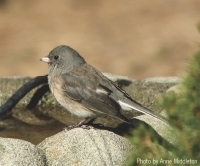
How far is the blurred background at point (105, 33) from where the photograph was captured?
10438 millimetres

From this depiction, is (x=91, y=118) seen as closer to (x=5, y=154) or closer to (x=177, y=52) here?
(x=5, y=154)

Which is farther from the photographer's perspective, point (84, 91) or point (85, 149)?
point (84, 91)

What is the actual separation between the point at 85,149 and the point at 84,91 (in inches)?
62.8

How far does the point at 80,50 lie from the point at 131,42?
0.92 m

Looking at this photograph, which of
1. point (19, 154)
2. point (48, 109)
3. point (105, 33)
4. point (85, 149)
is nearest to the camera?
point (19, 154)

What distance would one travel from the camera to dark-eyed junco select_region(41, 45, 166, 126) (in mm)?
5352

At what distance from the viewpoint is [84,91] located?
5.55m

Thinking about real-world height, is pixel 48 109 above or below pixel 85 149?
above

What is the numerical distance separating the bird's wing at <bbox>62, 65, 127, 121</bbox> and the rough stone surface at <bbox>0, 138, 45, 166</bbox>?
1415 mm

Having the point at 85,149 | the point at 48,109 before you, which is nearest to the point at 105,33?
the point at 48,109

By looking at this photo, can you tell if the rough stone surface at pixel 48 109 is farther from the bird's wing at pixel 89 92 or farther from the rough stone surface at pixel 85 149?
the rough stone surface at pixel 85 149

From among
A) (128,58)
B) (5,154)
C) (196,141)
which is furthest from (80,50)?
(196,141)

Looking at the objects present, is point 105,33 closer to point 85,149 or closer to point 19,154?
point 85,149

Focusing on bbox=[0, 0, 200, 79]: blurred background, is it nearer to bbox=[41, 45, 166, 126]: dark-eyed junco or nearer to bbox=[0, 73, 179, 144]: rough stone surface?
bbox=[0, 73, 179, 144]: rough stone surface
